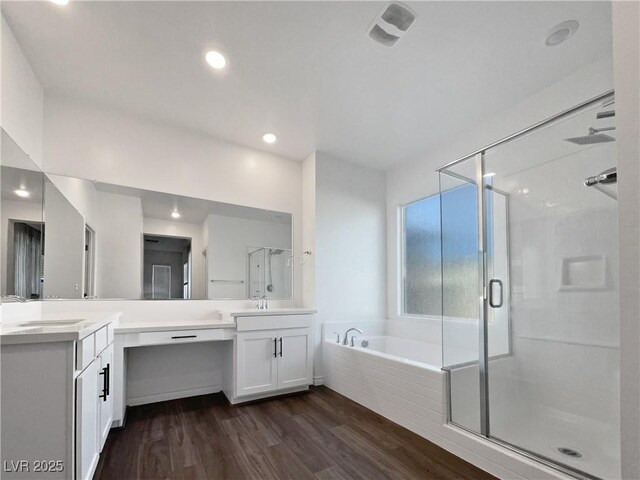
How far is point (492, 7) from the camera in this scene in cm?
188

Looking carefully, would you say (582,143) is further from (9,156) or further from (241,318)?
(9,156)

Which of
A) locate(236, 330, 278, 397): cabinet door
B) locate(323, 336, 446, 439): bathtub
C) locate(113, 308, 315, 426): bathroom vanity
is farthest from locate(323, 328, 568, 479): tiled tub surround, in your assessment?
locate(236, 330, 278, 397): cabinet door

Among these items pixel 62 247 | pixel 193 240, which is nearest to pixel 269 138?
pixel 193 240

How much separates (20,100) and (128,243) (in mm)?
1269

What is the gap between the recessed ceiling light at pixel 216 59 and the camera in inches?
88.0

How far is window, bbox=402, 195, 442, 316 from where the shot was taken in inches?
144

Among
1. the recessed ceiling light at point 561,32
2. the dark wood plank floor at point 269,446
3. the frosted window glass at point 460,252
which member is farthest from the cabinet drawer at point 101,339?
the recessed ceiling light at point 561,32

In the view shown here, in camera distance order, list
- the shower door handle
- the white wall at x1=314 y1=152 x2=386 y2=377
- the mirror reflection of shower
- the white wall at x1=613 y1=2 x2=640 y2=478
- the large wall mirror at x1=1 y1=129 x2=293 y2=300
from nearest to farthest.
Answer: the white wall at x1=613 y1=2 x2=640 y2=478 < the large wall mirror at x1=1 y1=129 x2=293 y2=300 < the shower door handle < the mirror reflection of shower < the white wall at x1=314 y1=152 x2=386 y2=377

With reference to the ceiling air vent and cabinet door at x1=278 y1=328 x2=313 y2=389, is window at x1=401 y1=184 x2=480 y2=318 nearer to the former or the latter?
the ceiling air vent

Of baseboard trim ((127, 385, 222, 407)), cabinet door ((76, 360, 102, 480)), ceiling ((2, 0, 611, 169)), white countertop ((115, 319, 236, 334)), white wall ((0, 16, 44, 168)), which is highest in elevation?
ceiling ((2, 0, 611, 169))

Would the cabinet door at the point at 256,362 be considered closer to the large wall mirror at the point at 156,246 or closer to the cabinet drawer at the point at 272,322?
the cabinet drawer at the point at 272,322

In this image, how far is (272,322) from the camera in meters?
3.15

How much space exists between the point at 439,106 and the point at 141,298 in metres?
3.22

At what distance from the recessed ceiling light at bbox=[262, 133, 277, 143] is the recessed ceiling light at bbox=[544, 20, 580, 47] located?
2380 mm
